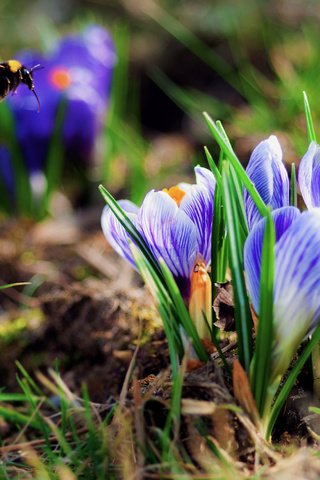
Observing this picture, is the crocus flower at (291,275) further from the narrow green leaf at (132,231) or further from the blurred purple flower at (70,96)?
the blurred purple flower at (70,96)

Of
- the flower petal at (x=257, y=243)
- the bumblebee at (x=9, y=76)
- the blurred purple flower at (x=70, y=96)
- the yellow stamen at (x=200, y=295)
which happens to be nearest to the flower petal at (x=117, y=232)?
the yellow stamen at (x=200, y=295)

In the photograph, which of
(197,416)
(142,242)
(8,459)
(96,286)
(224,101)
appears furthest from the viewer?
(224,101)

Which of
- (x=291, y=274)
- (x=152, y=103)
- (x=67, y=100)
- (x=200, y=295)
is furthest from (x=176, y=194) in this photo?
(x=152, y=103)

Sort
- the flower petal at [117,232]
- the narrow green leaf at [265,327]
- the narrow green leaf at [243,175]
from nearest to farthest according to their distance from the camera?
the narrow green leaf at [265,327]
the narrow green leaf at [243,175]
the flower petal at [117,232]

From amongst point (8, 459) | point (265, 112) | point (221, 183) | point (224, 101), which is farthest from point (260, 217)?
point (224, 101)

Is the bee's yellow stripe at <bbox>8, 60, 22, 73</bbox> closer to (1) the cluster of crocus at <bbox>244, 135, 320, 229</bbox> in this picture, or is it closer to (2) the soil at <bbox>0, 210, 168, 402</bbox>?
(2) the soil at <bbox>0, 210, 168, 402</bbox>

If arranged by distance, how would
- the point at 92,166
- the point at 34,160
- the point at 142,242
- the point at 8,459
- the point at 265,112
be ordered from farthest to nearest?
the point at 92,166, the point at 34,160, the point at 265,112, the point at 8,459, the point at 142,242

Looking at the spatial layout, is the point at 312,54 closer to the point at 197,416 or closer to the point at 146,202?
the point at 146,202
